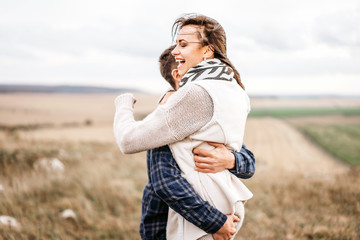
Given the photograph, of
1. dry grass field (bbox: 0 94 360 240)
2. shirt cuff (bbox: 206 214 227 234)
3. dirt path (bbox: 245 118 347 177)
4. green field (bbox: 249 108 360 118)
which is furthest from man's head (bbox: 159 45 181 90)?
green field (bbox: 249 108 360 118)

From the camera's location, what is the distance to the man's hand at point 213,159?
1.40 metres

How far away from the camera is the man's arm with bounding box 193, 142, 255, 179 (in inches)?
55.1

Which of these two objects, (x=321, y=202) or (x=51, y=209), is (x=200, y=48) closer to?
(x=51, y=209)

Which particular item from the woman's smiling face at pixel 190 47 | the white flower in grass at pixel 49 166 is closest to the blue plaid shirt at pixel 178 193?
the woman's smiling face at pixel 190 47

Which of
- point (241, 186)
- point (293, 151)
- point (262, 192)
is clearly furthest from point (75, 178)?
point (293, 151)

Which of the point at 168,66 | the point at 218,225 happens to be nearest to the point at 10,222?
the point at 168,66

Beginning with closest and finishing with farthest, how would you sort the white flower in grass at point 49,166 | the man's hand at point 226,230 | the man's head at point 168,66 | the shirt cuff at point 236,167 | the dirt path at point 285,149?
the man's hand at point 226,230, the shirt cuff at point 236,167, the man's head at point 168,66, the white flower in grass at point 49,166, the dirt path at point 285,149

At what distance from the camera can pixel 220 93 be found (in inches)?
53.7

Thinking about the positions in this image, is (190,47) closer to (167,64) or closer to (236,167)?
(167,64)

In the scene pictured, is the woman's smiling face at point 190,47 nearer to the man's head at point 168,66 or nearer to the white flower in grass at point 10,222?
the man's head at point 168,66

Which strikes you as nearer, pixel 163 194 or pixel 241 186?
pixel 163 194

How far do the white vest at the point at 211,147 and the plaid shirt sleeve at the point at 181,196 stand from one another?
42mm

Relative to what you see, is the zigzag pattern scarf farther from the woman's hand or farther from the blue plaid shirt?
the blue plaid shirt

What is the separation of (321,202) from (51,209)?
428 cm
